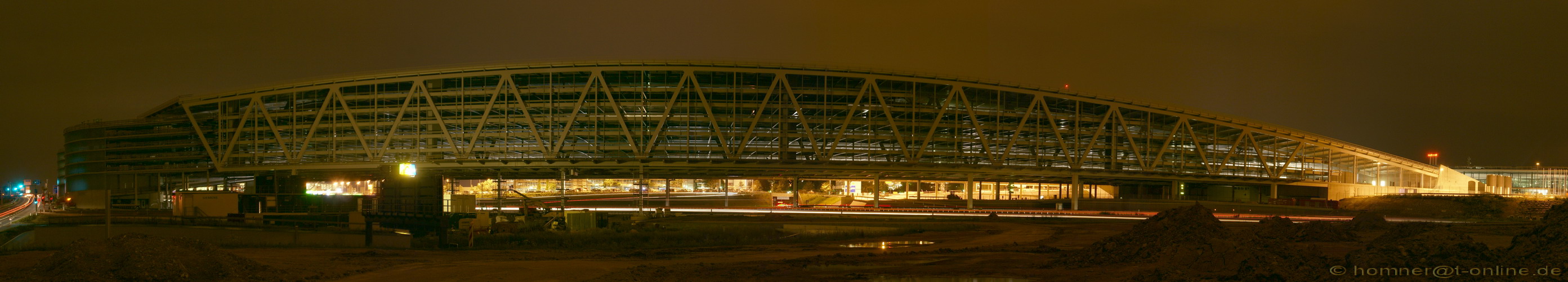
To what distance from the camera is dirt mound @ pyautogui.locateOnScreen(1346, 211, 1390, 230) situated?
34.6m

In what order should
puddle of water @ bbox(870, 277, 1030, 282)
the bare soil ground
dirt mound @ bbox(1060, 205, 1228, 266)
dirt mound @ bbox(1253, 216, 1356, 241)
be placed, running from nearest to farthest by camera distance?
1. puddle of water @ bbox(870, 277, 1030, 282)
2. the bare soil ground
3. dirt mound @ bbox(1060, 205, 1228, 266)
4. dirt mound @ bbox(1253, 216, 1356, 241)

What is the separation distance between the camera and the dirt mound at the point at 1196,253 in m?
16.1

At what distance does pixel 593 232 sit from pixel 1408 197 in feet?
220

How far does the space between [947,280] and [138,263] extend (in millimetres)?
16913

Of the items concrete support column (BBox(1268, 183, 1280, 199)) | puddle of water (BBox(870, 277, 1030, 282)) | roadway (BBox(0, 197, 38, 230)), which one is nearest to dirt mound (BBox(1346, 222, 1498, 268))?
puddle of water (BBox(870, 277, 1030, 282))

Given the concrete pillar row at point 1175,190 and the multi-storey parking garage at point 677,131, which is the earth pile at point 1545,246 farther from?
the concrete pillar row at point 1175,190

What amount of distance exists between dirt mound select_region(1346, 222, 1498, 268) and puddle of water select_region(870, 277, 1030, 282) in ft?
21.7

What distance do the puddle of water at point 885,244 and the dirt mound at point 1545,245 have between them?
17013mm

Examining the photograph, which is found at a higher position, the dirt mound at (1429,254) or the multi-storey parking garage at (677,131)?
the multi-storey parking garage at (677,131)

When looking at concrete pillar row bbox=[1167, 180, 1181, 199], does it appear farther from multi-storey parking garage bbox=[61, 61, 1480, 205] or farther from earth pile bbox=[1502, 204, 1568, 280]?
earth pile bbox=[1502, 204, 1568, 280]

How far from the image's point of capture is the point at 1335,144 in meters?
83.4

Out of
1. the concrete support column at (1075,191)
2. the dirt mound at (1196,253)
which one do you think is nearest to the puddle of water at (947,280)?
the dirt mound at (1196,253)

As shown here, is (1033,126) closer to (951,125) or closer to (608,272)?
(951,125)

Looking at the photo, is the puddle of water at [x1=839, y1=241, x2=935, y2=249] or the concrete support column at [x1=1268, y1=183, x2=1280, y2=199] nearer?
the puddle of water at [x1=839, y1=241, x2=935, y2=249]
